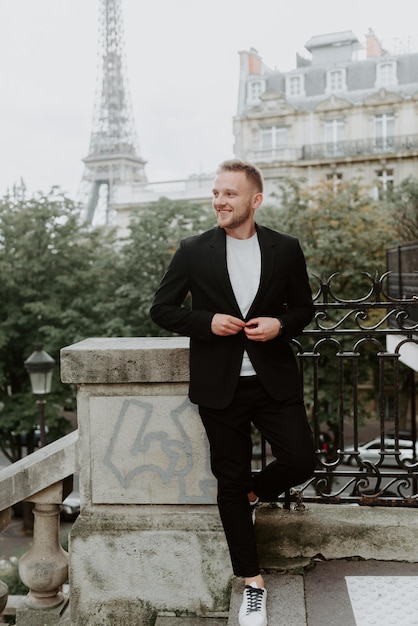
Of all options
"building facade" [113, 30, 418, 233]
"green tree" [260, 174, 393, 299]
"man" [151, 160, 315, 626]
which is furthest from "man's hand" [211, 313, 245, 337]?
"building facade" [113, 30, 418, 233]

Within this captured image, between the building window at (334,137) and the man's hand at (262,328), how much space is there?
38910 mm

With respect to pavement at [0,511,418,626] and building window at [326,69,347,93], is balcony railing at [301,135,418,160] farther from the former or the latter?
pavement at [0,511,418,626]

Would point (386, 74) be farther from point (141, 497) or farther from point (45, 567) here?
point (45, 567)

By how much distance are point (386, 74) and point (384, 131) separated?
215 inches

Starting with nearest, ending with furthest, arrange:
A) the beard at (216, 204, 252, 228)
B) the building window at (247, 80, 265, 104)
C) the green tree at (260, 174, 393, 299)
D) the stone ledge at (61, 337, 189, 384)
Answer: the beard at (216, 204, 252, 228) < the stone ledge at (61, 337, 189, 384) < the green tree at (260, 174, 393, 299) < the building window at (247, 80, 265, 104)

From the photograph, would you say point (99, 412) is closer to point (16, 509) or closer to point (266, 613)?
point (266, 613)

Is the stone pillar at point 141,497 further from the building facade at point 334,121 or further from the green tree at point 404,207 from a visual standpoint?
the building facade at point 334,121

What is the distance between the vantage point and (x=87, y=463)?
Result: 138 inches

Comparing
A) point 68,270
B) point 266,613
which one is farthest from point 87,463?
point 68,270

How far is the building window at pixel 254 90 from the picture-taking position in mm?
44219

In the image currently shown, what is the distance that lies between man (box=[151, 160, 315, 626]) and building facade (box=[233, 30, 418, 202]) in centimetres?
3500

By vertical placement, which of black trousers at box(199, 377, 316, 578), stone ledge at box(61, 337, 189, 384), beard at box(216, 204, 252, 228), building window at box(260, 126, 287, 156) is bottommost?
black trousers at box(199, 377, 316, 578)

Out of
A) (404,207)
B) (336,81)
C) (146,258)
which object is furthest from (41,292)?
(336,81)

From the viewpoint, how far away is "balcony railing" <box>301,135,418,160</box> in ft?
128
